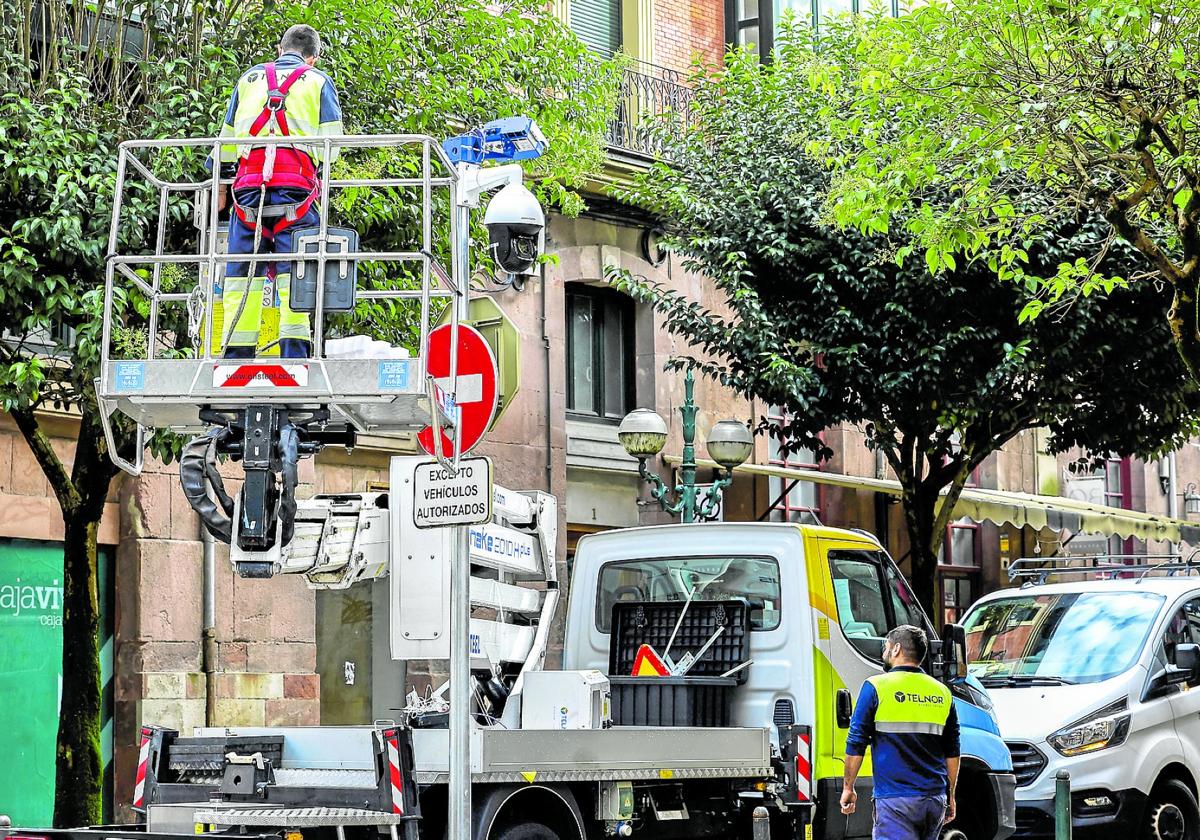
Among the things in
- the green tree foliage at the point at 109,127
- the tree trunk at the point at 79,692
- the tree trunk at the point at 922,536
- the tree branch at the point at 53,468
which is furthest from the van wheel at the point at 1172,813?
the tree branch at the point at 53,468

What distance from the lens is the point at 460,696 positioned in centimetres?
755

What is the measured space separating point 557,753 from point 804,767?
77.8 inches

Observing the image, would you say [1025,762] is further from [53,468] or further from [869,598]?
[53,468]

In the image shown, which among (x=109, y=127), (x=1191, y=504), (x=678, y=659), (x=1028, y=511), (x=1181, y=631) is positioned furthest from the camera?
(x=1191, y=504)

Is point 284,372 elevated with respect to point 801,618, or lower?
elevated

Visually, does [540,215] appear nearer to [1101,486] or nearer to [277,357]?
[277,357]

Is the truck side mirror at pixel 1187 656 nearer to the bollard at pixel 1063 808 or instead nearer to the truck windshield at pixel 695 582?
the bollard at pixel 1063 808

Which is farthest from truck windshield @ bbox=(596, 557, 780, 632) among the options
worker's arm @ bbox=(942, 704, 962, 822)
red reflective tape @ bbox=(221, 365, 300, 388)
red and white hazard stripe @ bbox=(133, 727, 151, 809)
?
red reflective tape @ bbox=(221, 365, 300, 388)

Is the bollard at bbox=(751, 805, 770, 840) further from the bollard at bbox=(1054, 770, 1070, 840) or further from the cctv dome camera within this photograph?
the cctv dome camera

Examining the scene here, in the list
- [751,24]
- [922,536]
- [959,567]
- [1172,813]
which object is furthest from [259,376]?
[959,567]

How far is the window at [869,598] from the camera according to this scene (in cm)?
1052

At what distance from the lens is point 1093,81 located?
12.6 metres

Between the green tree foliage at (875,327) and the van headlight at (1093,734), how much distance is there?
5.79 meters

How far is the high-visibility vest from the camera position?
8758 mm
